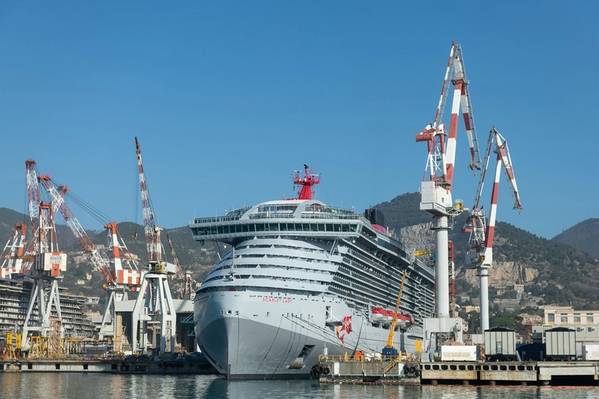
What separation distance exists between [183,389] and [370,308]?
988 inches

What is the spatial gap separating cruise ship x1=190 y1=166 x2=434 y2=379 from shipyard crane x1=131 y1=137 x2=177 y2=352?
5259 cm

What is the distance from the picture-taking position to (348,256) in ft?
345

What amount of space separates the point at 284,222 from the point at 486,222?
1838 inches

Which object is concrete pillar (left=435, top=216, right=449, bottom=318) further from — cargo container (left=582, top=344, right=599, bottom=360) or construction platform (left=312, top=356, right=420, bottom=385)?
cargo container (left=582, top=344, right=599, bottom=360)

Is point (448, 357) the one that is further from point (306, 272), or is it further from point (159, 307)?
point (159, 307)

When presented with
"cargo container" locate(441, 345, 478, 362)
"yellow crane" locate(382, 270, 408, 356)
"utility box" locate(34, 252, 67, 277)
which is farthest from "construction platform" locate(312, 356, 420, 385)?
"utility box" locate(34, 252, 67, 277)

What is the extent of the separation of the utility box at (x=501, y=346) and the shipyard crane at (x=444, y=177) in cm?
654

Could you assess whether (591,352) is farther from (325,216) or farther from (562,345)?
(325,216)

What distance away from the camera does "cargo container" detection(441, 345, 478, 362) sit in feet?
316

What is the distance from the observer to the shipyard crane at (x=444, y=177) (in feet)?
355

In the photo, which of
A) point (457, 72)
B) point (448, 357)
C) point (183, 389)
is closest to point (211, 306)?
point (183, 389)

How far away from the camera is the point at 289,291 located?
95688mm

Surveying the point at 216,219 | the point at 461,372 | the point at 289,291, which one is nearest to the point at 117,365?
the point at 216,219

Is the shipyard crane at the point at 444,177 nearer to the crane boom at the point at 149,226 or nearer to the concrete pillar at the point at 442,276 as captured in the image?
the concrete pillar at the point at 442,276
